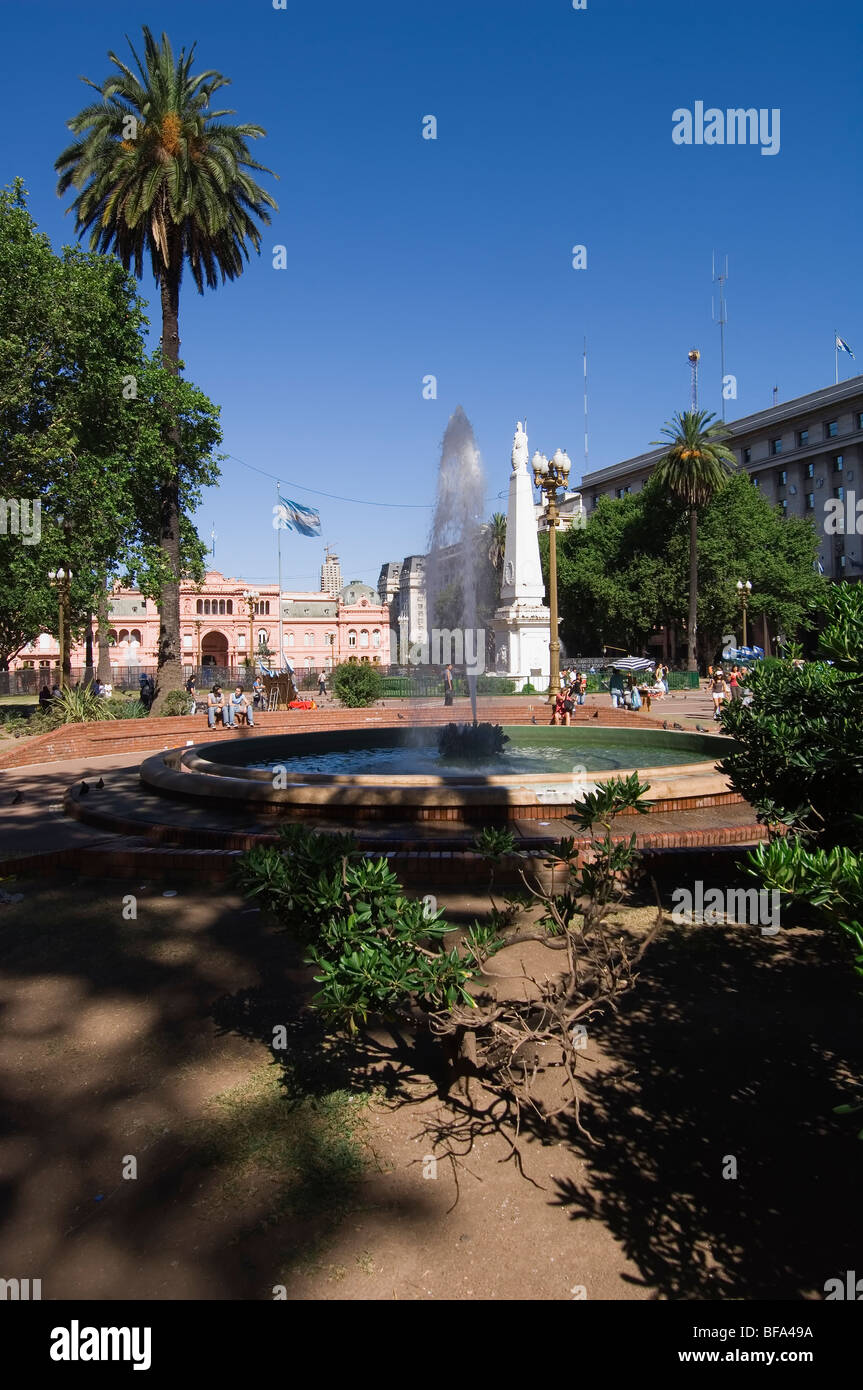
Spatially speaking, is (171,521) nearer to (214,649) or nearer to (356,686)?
(356,686)

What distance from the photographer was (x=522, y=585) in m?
35.8

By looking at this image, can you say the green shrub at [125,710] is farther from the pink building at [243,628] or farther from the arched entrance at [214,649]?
the arched entrance at [214,649]

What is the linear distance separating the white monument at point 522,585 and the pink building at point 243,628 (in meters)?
36.0

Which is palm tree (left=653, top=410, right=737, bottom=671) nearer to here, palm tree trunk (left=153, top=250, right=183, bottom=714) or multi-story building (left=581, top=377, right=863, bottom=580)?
multi-story building (left=581, top=377, right=863, bottom=580)

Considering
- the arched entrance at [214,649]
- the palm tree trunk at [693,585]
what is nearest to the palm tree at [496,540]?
the palm tree trunk at [693,585]

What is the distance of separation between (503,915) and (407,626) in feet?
438

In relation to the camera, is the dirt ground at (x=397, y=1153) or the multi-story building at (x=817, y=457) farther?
the multi-story building at (x=817, y=457)

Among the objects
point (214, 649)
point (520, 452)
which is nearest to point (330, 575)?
point (214, 649)

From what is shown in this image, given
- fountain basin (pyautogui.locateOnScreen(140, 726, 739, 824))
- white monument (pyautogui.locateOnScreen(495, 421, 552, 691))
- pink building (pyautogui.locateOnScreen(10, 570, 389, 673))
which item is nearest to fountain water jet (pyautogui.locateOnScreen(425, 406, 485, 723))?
fountain basin (pyautogui.locateOnScreen(140, 726, 739, 824))

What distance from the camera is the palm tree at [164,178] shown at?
2383 cm

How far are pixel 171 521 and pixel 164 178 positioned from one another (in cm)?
991

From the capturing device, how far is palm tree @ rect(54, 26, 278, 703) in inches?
938
